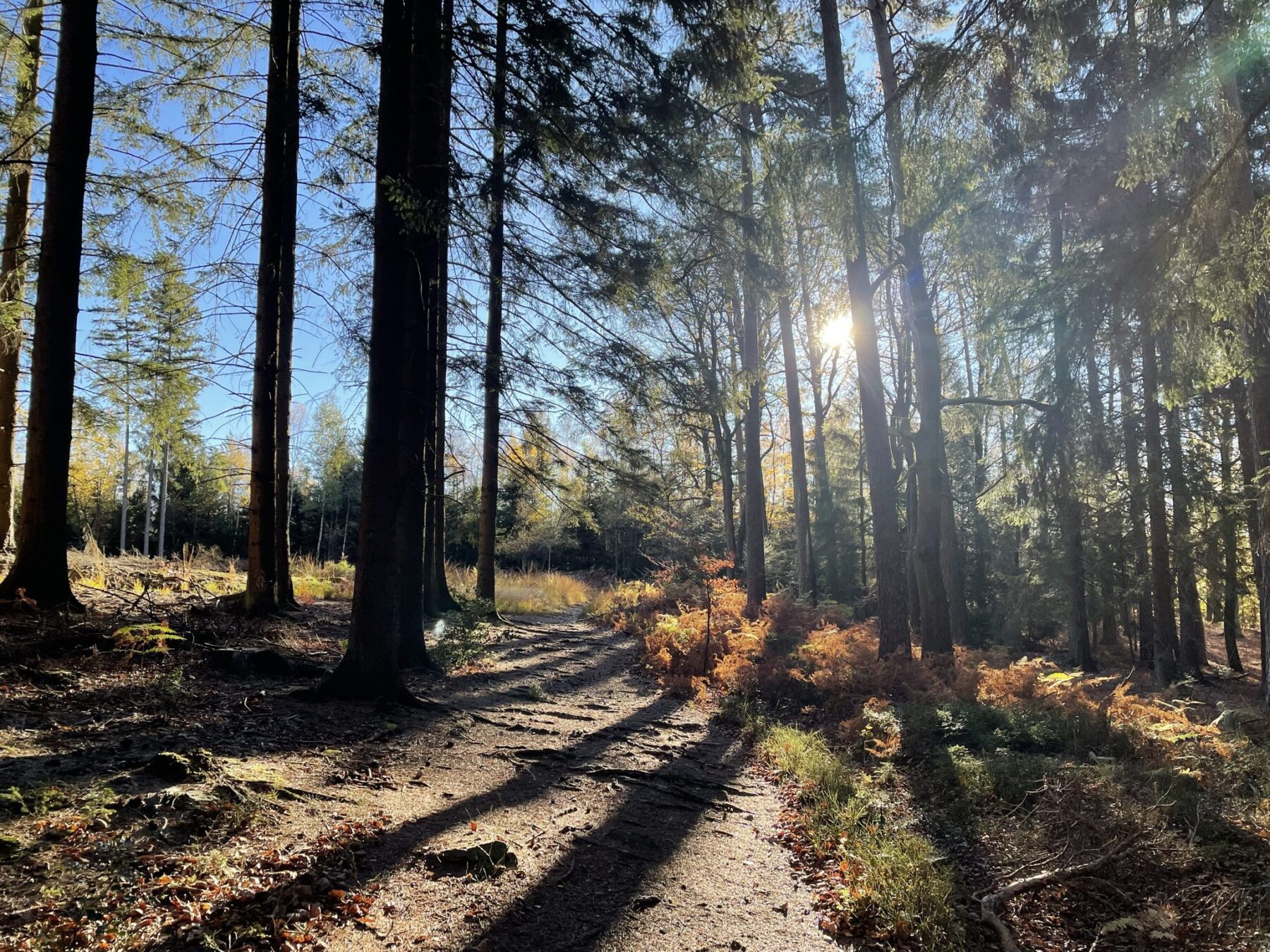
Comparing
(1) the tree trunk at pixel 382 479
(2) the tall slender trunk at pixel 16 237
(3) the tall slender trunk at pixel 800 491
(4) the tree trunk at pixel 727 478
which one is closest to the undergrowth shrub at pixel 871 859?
(1) the tree trunk at pixel 382 479

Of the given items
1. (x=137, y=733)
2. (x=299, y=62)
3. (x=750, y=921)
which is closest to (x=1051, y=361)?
(x=750, y=921)

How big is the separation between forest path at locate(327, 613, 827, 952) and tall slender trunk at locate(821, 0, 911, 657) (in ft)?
11.5

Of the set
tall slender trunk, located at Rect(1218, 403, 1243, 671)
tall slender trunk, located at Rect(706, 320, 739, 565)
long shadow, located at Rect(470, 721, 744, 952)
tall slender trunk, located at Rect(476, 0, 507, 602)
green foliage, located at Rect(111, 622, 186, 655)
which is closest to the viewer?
long shadow, located at Rect(470, 721, 744, 952)

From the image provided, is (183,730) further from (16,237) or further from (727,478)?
(727,478)

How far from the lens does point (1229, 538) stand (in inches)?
444

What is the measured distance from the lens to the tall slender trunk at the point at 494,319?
6.74 m

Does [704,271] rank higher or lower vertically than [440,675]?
higher

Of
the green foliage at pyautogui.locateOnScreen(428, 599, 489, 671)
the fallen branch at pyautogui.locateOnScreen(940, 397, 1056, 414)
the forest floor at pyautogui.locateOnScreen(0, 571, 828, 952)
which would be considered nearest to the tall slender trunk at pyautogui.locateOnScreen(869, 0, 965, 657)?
the fallen branch at pyautogui.locateOnScreen(940, 397, 1056, 414)

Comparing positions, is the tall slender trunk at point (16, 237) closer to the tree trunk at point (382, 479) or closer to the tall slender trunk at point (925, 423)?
the tree trunk at point (382, 479)

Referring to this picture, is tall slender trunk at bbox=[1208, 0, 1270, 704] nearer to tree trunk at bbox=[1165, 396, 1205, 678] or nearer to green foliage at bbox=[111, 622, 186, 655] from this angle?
tree trunk at bbox=[1165, 396, 1205, 678]

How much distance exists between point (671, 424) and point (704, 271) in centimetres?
194

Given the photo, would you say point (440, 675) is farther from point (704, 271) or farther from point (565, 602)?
point (565, 602)

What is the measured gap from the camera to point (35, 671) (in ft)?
16.8

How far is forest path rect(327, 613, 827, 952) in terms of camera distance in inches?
118
